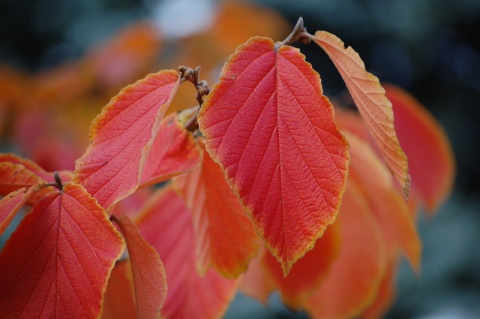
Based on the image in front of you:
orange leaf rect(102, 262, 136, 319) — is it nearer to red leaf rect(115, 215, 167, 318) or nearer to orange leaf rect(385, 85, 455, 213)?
red leaf rect(115, 215, 167, 318)

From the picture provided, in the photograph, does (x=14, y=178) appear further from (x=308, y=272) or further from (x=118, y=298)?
(x=308, y=272)

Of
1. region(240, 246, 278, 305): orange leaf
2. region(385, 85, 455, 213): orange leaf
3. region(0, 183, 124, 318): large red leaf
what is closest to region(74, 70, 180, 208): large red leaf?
region(0, 183, 124, 318): large red leaf

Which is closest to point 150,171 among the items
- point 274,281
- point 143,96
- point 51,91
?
point 143,96

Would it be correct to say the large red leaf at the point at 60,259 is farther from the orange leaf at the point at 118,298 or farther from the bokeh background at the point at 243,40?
the bokeh background at the point at 243,40

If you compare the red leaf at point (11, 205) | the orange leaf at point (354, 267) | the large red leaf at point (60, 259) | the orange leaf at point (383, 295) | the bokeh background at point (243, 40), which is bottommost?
the orange leaf at point (383, 295)

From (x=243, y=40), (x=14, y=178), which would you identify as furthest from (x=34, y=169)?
(x=243, y=40)

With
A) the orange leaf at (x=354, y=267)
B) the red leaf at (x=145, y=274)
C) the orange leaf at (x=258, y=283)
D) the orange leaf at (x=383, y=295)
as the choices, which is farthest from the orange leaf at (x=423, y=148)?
the red leaf at (x=145, y=274)
